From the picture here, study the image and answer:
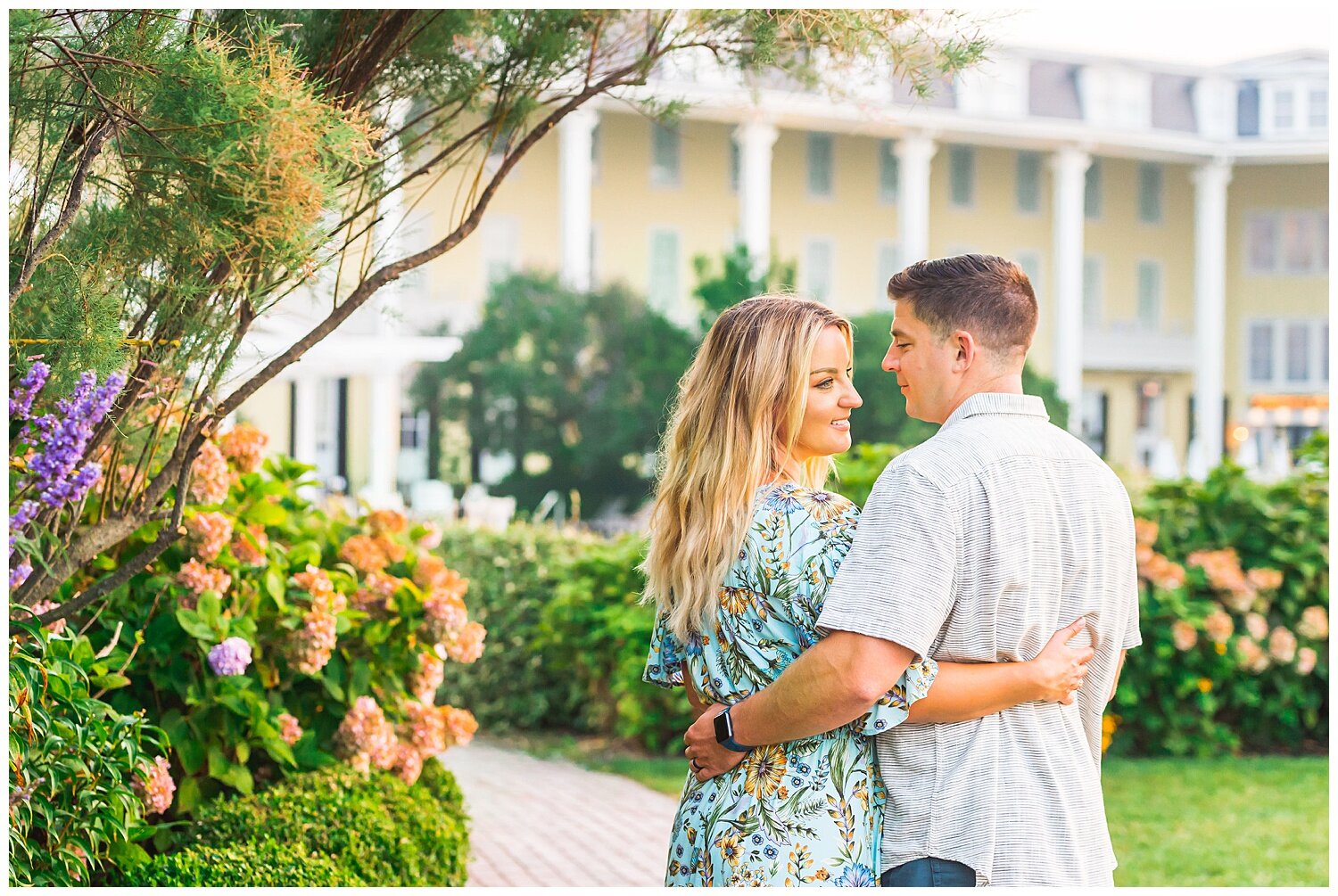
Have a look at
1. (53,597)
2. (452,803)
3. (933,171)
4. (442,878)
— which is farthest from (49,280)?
(933,171)

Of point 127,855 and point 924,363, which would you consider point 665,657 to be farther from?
point 127,855

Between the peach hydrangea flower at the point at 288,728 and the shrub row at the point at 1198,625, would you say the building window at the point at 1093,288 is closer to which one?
the shrub row at the point at 1198,625

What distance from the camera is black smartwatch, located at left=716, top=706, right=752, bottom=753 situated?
2.28m

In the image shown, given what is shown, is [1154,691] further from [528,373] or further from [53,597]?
[528,373]

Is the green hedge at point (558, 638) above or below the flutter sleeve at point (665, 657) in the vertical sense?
below

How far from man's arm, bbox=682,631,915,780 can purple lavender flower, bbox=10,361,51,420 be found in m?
1.61

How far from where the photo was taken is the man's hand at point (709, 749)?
2299 millimetres

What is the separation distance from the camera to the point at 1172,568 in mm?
7043

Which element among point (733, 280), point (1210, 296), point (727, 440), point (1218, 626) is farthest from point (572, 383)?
point (727, 440)

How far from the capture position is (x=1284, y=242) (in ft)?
108

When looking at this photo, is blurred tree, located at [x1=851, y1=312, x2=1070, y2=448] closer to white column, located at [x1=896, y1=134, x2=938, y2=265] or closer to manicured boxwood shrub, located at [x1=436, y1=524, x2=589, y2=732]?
white column, located at [x1=896, y1=134, x2=938, y2=265]

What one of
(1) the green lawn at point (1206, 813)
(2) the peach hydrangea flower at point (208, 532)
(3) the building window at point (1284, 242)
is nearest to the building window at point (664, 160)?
(3) the building window at point (1284, 242)

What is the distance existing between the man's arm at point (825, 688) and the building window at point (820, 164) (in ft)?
91.4

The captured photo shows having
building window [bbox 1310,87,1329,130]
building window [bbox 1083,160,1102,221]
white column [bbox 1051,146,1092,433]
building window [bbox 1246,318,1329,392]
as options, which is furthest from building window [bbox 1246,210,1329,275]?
white column [bbox 1051,146,1092,433]
